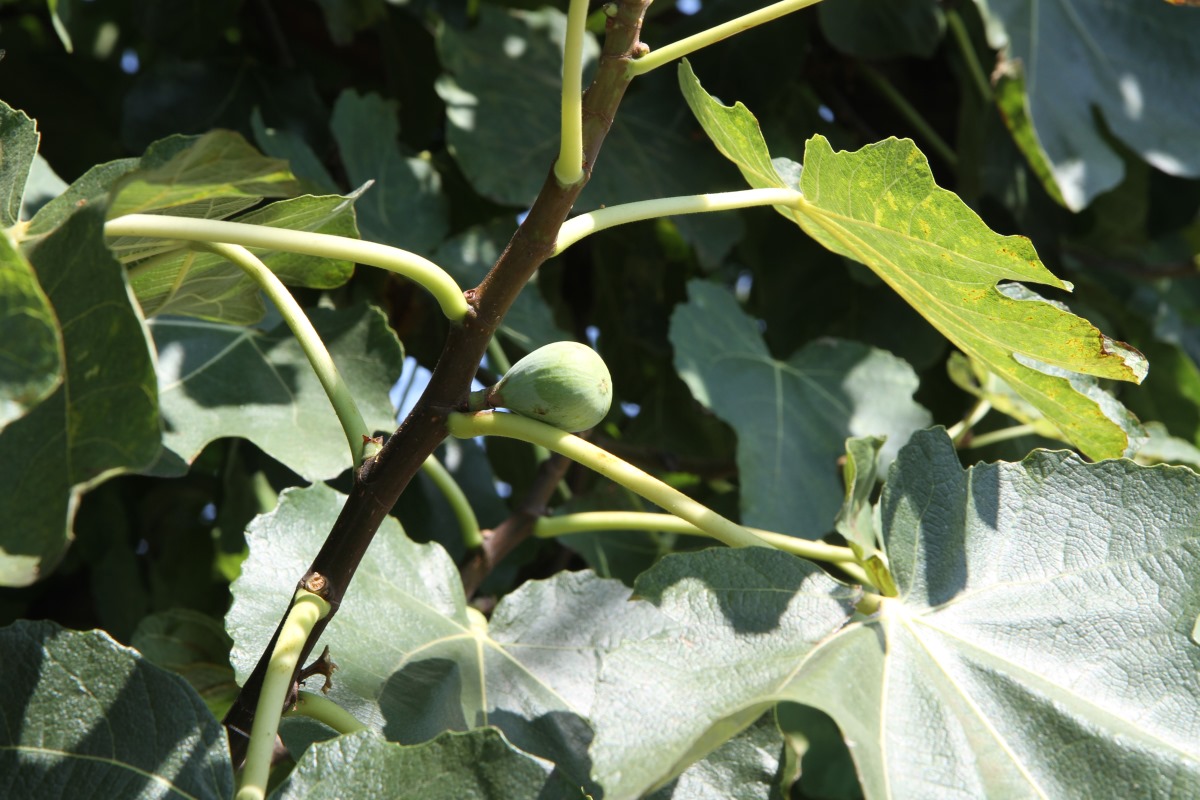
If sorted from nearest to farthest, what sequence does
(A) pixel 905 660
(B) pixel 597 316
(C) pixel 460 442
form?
1. (A) pixel 905 660
2. (C) pixel 460 442
3. (B) pixel 597 316

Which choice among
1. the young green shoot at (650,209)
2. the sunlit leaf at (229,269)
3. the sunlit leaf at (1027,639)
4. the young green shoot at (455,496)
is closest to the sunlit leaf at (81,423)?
the sunlit leaf at (229,269)

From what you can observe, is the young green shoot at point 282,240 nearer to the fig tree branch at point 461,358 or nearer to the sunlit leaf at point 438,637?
the fig tree branch at point 461,358

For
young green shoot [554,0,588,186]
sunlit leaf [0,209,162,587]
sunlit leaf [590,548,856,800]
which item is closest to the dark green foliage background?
sunlit leaf [590,548,856,800]

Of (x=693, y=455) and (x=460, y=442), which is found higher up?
(x=460, y=442)

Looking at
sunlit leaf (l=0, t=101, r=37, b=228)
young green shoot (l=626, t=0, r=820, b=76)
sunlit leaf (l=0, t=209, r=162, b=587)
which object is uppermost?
sunlit leaf (l=0, t=101, r=37, b=228)

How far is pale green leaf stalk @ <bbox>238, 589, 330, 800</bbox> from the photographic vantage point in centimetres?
53

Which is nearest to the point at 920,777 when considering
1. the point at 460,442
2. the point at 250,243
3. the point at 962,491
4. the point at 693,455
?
the point at 962,491

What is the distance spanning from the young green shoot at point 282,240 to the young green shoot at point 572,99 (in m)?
0.09

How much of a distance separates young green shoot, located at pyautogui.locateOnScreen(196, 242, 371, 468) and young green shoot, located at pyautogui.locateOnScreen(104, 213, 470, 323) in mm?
66

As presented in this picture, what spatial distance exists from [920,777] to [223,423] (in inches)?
26.4

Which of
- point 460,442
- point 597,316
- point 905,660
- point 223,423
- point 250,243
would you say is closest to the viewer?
point 250,243

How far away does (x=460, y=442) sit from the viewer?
1353mm

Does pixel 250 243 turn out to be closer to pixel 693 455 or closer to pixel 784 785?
pixel 784 785

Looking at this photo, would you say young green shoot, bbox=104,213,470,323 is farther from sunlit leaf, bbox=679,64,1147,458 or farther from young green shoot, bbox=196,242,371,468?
sunlit leaf, bbox=679,64,1147,458
